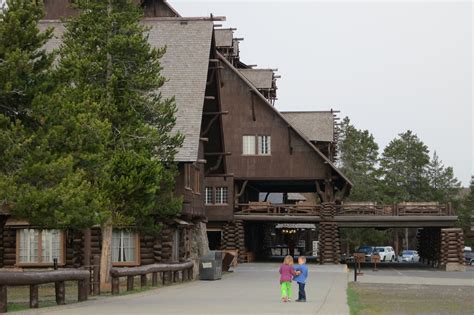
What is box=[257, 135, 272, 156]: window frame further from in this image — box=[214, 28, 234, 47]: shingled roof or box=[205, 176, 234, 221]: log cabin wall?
box=[214, 28, 234, 47]: shingled roof

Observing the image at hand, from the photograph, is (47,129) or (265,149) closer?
(47,129)

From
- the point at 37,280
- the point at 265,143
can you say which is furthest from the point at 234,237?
the point at 37,280

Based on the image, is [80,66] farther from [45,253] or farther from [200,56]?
[200,56]

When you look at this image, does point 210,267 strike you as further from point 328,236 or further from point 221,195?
point 328,236

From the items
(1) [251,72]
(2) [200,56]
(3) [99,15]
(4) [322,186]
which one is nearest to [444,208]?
(4) [322,186]

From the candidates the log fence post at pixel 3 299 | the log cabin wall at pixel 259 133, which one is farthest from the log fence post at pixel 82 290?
the log cabin wall at pixel 259 133

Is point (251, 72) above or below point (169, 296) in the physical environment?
above

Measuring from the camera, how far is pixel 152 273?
103 feet

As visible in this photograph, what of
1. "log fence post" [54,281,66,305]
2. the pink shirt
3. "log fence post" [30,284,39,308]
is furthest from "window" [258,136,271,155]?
"log fence post" [30,284,39,308]

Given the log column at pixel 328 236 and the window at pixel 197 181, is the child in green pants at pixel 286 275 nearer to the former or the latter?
the window at pixel 197 181

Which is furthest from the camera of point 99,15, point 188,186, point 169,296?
point 188,186

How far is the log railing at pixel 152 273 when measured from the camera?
2653cm

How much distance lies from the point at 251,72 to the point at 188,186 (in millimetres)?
25717

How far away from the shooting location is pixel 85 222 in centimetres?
2177
